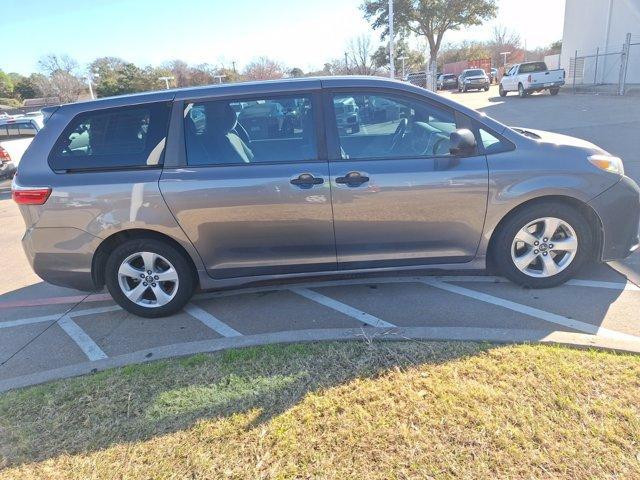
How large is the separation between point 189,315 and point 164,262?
1.74ft

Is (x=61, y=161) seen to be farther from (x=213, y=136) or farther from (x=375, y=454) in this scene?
(x=375, y=454)

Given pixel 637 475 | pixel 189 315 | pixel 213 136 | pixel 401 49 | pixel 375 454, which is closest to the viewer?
pixel 637 475

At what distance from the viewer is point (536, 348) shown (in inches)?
116

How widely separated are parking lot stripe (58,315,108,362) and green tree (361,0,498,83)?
39.9 m

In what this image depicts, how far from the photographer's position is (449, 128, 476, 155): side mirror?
3.40 meters

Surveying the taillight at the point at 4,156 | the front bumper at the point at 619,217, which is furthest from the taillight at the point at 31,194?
the taillight at the point at 4,156

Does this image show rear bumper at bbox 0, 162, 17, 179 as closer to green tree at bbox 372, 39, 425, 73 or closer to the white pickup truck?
the white pickup truck

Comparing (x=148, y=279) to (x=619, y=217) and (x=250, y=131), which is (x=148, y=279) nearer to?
(x=250, y=131)

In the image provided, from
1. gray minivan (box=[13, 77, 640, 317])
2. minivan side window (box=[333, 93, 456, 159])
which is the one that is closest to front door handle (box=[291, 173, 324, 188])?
gray minivan (box=[13, 77, 640, 317])

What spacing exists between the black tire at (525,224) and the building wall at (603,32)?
25.4 m

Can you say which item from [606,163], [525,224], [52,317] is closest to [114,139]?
[52,317]

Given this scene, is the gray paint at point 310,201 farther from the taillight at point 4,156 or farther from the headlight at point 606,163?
the taillight at point 4,156

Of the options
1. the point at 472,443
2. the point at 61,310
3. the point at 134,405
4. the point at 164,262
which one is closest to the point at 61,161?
the point at 164,262

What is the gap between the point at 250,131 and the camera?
12.0 ft
